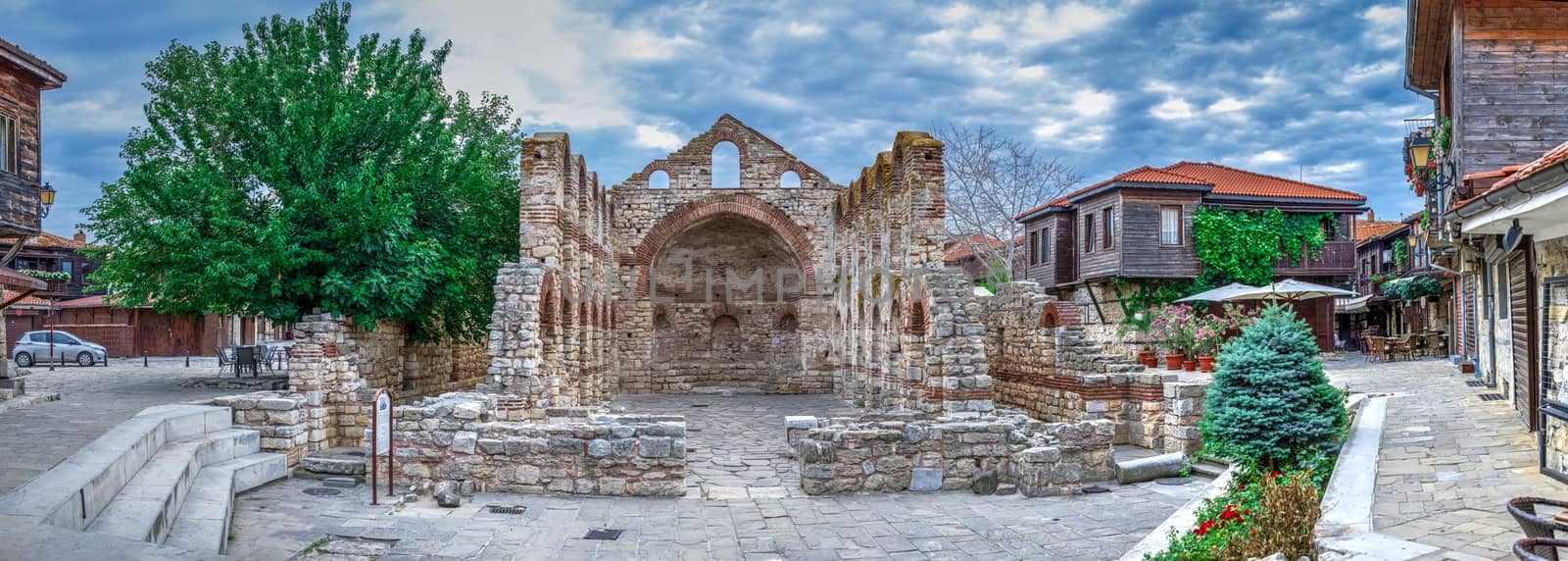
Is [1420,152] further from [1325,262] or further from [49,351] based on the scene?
[49,351]

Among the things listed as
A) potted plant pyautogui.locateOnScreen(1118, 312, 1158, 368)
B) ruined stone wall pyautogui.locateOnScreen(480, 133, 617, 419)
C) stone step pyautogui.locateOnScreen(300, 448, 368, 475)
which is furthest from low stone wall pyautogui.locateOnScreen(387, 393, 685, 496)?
potted plant pyautogui.locateOnScreen(1118, 312, 1158, 368)

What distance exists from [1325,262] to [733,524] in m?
26.0

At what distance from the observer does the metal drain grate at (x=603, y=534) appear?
7648mm

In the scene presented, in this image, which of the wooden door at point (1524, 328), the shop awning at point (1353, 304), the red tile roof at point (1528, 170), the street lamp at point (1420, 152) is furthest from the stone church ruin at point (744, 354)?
the shop awning at point (1353, 304)

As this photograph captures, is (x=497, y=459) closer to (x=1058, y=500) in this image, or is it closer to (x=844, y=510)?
(x=844, y=510)

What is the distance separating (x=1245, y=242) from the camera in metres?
27.2

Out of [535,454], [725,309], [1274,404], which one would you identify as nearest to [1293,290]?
[1274,404]

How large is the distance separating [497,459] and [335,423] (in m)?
4.17

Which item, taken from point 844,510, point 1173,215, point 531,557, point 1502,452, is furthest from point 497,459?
point 1173,215

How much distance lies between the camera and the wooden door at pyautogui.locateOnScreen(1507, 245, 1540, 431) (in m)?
8.98

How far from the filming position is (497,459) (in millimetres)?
9500

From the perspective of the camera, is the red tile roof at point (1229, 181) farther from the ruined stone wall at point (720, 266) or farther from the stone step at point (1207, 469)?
the stone step at point (1207, 469)

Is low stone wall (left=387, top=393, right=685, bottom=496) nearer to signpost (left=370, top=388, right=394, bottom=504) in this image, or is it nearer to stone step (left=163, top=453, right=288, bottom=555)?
signpost (left=370, top=388, right=394, bottom=504)

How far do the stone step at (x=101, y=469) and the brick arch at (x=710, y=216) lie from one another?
42.1ft
